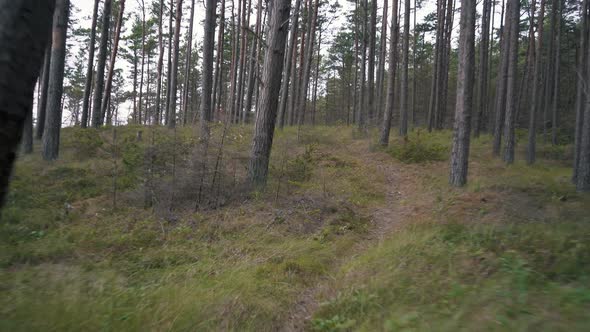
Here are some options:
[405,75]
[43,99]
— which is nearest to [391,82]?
[405,75]

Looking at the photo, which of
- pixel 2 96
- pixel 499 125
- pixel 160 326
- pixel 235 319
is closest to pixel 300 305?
pixel 235 319

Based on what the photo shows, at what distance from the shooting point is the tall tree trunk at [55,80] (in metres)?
11.4

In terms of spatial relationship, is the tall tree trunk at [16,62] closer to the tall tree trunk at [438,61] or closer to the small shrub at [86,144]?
the small shrub at [86,144]

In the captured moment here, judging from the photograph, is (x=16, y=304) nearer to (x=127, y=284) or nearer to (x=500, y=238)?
(x=127, y=284)

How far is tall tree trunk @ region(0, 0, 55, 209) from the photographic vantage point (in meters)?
2.06

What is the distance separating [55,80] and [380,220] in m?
11.7

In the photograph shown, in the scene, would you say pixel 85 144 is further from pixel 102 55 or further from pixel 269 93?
pixel 269 93

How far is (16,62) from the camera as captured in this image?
2105 millimetres

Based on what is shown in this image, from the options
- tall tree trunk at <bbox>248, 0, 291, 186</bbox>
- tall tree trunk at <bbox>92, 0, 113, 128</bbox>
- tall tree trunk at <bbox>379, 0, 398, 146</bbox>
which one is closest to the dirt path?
tall tree trunk at <bbox>379, 0, 398, 146</bbox>

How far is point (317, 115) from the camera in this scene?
146 ft

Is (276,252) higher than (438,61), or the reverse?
(438,61)

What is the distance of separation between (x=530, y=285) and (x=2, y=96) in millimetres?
4373

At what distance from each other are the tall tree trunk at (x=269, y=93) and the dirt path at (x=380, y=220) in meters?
3.05

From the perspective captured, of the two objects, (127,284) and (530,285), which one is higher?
(530,285)
